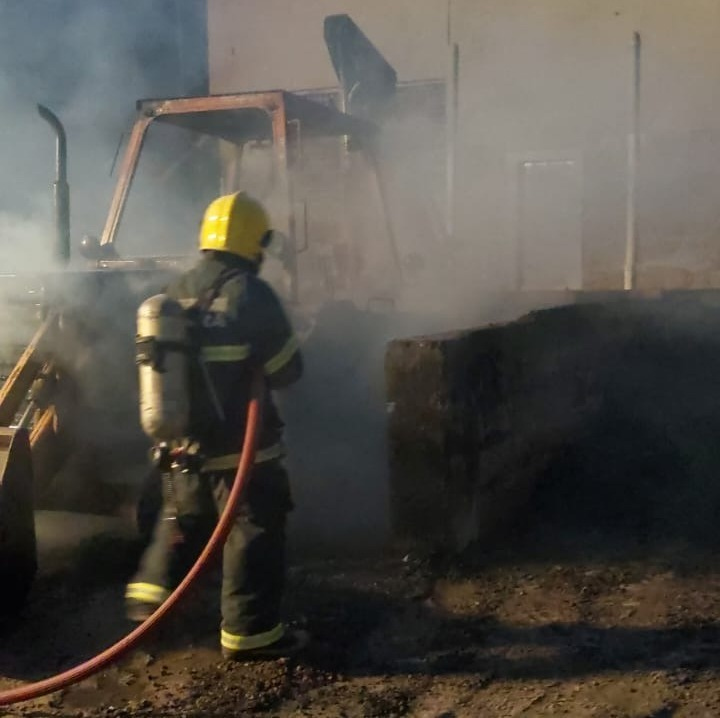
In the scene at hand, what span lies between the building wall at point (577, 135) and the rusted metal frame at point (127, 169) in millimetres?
3987

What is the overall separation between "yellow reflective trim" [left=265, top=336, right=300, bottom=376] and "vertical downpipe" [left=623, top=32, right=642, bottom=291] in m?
6.89

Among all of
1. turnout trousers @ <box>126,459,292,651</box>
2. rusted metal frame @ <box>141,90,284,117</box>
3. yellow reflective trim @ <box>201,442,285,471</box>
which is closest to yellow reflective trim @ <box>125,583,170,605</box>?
turnout trousers @ <box>126,459,292,651</box>

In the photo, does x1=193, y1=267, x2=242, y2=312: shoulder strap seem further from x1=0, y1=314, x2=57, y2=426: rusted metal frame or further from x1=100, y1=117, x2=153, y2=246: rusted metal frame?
x1=100, y1=117, x2=153, y2=246: rusted metal frame

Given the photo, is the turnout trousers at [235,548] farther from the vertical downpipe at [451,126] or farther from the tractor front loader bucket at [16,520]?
the vertical downpipe at [451,126]

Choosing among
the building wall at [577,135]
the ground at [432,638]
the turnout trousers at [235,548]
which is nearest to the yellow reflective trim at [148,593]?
the turnout trousers at [235,548]

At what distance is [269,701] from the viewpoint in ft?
10.8

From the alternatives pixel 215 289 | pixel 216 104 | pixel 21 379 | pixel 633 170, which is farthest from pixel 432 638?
pixel 633 170

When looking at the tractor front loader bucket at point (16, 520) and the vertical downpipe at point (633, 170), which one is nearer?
the tractor front loader bucket at point (16, 520)

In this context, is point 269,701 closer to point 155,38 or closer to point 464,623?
point 464,623

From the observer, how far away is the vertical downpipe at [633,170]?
993cm

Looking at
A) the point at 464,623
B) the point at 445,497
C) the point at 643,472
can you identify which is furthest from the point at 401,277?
the point at 464,623

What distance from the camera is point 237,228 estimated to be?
367cm

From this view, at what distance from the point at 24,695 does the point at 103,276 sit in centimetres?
245

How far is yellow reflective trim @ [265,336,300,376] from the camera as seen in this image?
11.8 feet
